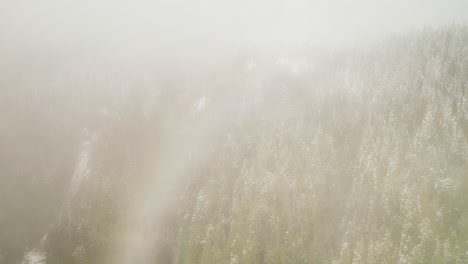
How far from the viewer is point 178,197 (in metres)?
191

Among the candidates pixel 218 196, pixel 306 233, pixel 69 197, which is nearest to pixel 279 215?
pixel 306 233

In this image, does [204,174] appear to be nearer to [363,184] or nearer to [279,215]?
[279,215]

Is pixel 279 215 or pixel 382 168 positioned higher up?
pixel 382 168

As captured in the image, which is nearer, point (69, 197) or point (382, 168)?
point (382, 168)

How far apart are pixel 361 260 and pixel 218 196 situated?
75.6 m

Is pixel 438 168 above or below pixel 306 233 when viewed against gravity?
above

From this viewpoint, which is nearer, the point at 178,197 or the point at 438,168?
the point at 438,168

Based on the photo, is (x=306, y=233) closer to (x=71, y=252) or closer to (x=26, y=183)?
(x=71, y=252)

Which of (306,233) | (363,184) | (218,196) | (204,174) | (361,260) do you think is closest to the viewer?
(361,260)

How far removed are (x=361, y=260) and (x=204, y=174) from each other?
92.8 metres

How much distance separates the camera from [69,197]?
612 ft

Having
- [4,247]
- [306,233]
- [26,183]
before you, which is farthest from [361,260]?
[26,183]

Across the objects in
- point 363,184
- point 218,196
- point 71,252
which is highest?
point 363,184

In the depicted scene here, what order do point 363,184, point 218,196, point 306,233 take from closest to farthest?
point 306,233 < point 363,184 < point 218,196
